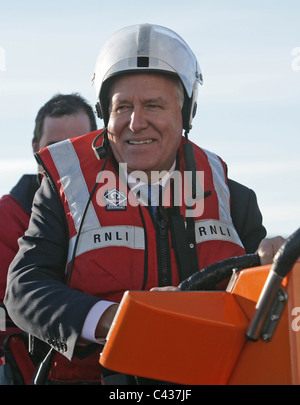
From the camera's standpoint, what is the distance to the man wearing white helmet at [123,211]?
2828 mm

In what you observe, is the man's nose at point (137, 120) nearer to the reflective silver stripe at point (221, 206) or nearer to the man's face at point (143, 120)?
the man's face at point (143, 120)

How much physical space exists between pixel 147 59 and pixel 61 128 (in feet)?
→ 7.18

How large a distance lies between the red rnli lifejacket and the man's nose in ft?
0.79

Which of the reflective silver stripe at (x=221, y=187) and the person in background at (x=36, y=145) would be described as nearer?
the reflective silver stripe at (x=221, y=187)

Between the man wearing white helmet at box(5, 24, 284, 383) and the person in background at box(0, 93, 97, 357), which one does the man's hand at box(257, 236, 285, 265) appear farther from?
the person in background at box(0, 93, 97, 357)

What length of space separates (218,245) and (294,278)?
133cm

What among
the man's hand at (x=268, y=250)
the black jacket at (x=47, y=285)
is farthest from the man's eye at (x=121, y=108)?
the man's hand at (x=268, y=250)

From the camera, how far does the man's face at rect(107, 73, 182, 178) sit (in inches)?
125

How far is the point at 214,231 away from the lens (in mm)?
3170

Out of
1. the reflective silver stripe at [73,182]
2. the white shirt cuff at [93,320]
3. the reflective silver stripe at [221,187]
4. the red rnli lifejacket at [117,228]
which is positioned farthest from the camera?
the reflective silver stripe at [221,187]

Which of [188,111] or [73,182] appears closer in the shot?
[73,182]

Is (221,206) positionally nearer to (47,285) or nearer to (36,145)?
(47,285)

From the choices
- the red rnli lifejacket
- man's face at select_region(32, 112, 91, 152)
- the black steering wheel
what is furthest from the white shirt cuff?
man's face at select_region(32, 112, 91, 152)

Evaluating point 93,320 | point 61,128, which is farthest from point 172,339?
point 61,128
